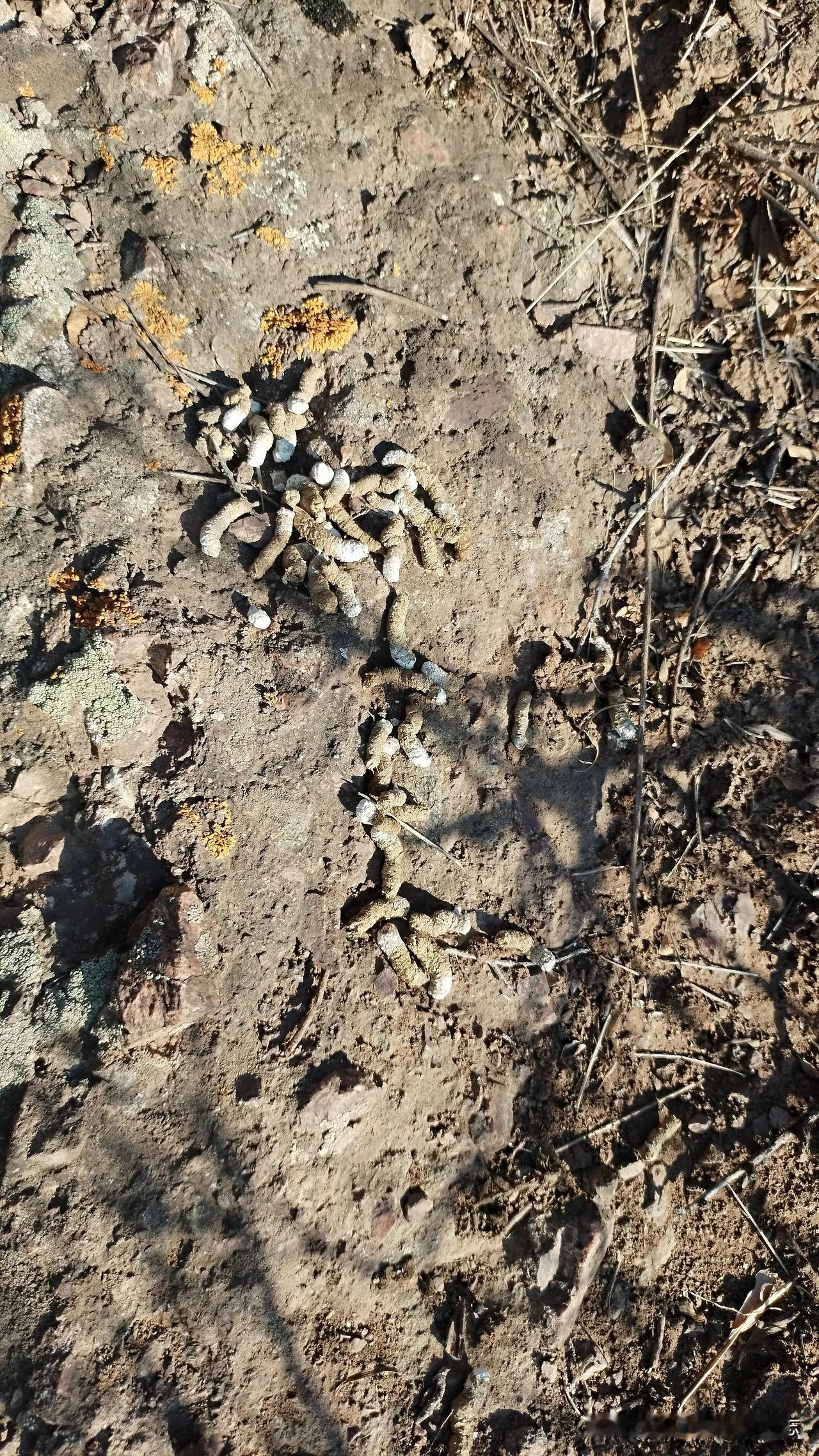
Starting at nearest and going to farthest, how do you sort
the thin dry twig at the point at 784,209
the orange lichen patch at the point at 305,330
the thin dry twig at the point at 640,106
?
the orange lichen patch at the point at 305,330, the thin dry twig at the point at 640,106, the thin dry twig at the point at 784,209

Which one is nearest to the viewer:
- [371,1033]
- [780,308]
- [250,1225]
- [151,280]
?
[250,1225]

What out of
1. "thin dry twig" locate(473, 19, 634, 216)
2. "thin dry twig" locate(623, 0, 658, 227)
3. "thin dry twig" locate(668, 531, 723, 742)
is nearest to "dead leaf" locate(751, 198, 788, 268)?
"thin dry twig" locate(623, 0, 658, 227)

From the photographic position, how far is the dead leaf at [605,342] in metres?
4.03

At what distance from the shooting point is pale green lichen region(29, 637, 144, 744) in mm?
2822

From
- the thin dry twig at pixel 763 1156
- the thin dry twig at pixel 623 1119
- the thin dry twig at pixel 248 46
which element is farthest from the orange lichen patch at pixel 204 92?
the thin dry twig at pixel 763 1156

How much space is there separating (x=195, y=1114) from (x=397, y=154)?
4.49 m

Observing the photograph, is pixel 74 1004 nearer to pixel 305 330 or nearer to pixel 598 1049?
pixel 598 1049

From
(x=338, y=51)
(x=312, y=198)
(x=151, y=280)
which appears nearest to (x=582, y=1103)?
(x=151, y=280)

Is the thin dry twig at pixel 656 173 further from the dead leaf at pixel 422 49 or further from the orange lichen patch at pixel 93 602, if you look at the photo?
the orange lichen patch at pixel 93 602

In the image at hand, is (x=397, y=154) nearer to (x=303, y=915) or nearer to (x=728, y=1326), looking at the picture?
(x=303, y=915)

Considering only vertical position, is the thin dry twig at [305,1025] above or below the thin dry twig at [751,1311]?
above

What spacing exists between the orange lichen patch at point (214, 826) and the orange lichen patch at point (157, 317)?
83.2 inches

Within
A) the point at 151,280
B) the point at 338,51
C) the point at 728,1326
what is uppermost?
the point at 338,51

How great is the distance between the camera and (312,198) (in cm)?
355
